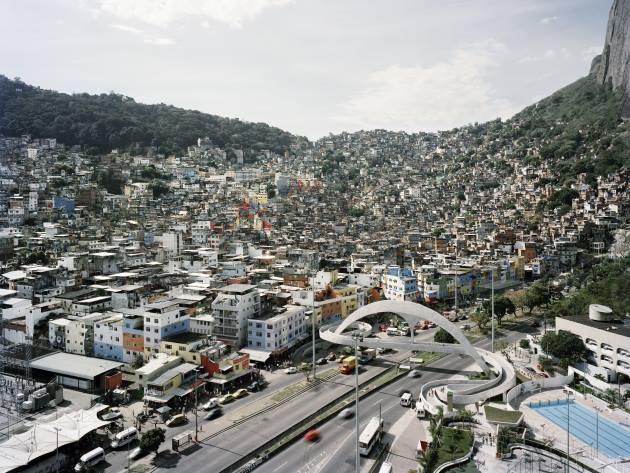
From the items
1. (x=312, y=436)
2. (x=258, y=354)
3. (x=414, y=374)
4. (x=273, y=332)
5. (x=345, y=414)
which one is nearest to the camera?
(x=312, y=436)

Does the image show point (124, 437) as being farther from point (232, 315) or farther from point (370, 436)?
point (232, 315)

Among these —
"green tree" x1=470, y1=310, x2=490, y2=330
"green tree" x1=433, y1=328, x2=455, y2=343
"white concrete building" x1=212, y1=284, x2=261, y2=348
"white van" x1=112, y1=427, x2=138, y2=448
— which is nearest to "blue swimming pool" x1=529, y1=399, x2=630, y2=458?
"green tree" x1=433, y1=328, x2=455, y2=343

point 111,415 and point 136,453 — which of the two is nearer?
point 136,453

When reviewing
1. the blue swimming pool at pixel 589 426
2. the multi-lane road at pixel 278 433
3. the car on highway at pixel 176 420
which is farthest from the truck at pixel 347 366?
the car on highway at pixel 176 420

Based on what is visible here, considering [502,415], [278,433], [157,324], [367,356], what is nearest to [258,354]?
[157,324]

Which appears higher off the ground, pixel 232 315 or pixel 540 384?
pixel 232 315
